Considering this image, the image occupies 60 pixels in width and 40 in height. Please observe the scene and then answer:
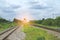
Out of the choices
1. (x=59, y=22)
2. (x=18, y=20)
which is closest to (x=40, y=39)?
(x=59, y=22)

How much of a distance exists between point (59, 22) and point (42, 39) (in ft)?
170

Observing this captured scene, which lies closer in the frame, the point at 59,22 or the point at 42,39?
the point at 42,39

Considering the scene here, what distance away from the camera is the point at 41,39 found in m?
16.2

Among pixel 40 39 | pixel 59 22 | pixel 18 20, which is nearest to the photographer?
pixel 40 39

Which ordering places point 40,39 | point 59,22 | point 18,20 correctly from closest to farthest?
1. point 40,39
2. point 59,22
3. point 18,20

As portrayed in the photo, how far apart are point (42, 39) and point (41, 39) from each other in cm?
13

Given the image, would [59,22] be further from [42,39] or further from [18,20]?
[18,20]

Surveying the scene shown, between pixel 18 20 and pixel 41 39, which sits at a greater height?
pixel 41 39

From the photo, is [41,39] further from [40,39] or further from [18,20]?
[18,20]

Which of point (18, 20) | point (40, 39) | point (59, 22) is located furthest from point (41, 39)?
point (18, 20)

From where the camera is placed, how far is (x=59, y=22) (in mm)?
67188

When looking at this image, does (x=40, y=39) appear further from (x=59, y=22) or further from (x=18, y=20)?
(x=18, y=20)

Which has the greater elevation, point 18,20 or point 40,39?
point 40,39

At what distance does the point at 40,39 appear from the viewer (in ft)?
53.1
